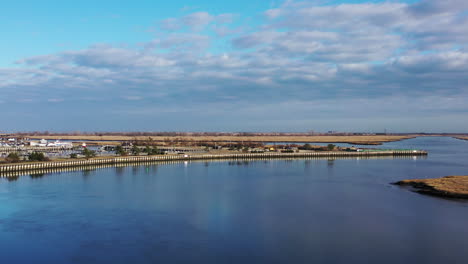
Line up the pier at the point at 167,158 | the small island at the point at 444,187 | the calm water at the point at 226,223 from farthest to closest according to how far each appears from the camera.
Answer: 1. the pier at the point at 167,158
2. the small island at the point at 444,187
3. the calm water at the point at 226,223

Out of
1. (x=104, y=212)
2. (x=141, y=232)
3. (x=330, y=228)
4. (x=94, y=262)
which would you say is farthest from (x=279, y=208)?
(x=94, y=262)

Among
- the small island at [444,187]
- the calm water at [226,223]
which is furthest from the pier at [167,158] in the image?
the small island at [444,187]

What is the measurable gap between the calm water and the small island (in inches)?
61.6

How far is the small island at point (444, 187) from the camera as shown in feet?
93.0

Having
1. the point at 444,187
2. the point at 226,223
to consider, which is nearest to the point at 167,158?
the point at 444,187

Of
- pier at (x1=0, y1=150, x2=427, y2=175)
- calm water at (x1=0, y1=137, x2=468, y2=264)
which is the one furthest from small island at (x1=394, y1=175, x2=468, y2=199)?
pier at (x1=0, y1=150, x2=427, y2=175)

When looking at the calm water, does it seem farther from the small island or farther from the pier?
the pier

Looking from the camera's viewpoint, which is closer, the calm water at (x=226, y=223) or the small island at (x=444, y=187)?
the calm water at (x=226, y=223)

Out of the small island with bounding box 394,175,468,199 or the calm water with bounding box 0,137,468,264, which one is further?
the small island with bounding box 394,175,468,199

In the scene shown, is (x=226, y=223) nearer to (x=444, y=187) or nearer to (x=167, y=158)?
(x=444, y=187)

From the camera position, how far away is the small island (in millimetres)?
28345

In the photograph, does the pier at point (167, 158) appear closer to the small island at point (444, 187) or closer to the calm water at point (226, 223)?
the calm water at point (226, 223)

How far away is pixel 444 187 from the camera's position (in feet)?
100

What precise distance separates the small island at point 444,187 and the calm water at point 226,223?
1565 mm
